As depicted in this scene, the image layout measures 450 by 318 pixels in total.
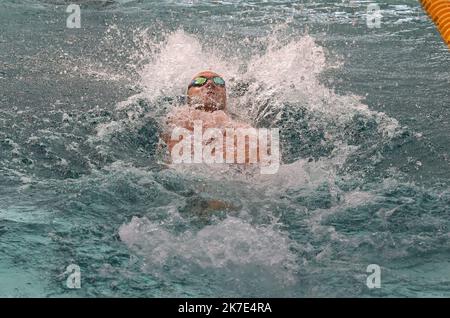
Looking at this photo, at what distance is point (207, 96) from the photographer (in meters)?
7.44

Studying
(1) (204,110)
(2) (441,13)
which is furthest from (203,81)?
(2) (441,13)

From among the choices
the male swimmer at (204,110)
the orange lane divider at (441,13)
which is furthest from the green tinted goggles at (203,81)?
the orange lane divider at (441,13)

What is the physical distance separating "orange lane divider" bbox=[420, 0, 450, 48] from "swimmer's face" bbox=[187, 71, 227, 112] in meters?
2.49

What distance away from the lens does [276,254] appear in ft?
16.5

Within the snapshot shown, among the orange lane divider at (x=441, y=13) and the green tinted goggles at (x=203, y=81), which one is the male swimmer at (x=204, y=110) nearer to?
the green tinted goggles at (x=203, y=81)

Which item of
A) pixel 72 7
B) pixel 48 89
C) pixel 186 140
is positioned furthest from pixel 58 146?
pixel 72 7

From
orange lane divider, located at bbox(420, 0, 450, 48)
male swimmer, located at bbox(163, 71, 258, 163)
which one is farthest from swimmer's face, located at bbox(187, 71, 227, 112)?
orange lane divider, located at bbox(420, 0, 450, 48)

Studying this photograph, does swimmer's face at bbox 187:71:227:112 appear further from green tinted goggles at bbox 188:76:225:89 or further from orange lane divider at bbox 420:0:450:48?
orange lane divider at bbox 420:0:450:48

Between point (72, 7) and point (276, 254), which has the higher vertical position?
point (72, 7)

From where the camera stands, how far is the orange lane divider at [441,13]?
7.65 m

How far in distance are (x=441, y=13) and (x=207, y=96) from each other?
2.84m

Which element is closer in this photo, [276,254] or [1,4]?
[276,254]
